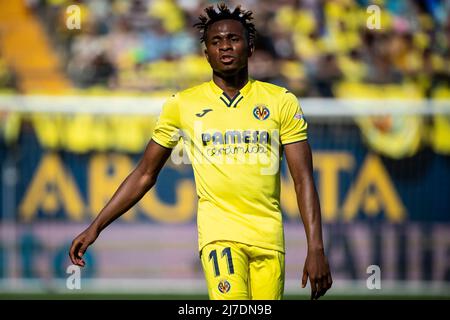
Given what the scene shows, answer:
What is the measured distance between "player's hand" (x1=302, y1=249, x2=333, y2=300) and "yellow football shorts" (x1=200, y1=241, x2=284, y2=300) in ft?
0.81

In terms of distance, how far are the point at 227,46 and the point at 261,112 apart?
40 cm

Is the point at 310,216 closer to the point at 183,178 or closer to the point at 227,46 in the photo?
the point at 227,46

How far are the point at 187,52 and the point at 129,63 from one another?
0.73m

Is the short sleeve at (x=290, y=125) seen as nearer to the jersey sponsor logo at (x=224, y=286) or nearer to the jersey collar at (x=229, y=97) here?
the jersey collar at (x=229, y=97)

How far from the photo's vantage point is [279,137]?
206 inches

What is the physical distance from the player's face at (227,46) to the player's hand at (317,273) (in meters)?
1.09

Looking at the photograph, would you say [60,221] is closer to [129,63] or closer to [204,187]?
[129,63]

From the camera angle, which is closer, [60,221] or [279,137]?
[279,137]

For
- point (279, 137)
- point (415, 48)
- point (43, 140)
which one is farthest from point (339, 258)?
point (279, 137)

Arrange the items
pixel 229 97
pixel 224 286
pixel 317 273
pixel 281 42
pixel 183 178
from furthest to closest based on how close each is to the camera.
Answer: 1. pixel 281 42
2. pixel 183 178
3. pixel 229 97
4. pixel 224 286
5. pixel 317 273

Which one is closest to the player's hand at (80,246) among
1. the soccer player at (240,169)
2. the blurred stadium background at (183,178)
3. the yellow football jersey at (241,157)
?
the soccer player at (240,169)

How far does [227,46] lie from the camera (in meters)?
5.11

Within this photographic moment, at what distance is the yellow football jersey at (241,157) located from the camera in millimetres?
5145

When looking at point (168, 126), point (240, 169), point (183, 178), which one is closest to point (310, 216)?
point (240, 169)
